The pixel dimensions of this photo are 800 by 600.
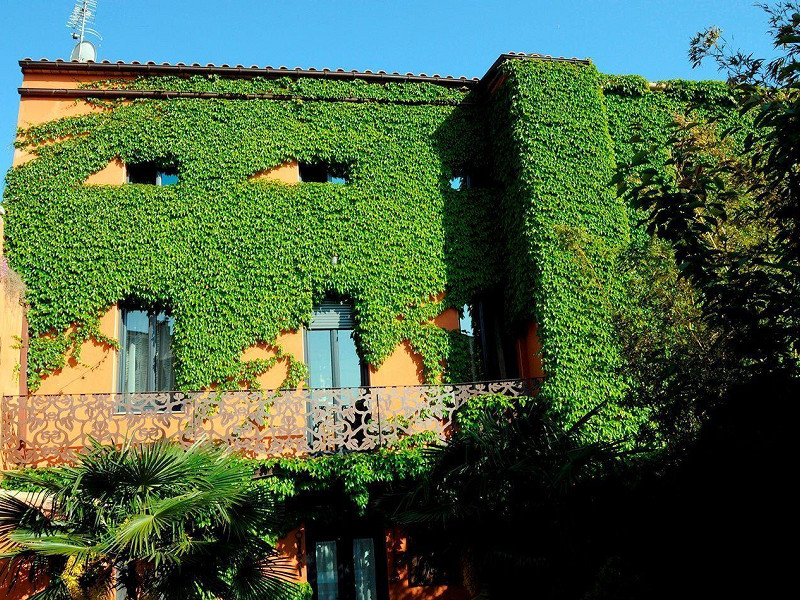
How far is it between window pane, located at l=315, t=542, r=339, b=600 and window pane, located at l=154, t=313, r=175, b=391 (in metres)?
3.71

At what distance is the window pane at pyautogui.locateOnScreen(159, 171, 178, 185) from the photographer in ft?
44.5

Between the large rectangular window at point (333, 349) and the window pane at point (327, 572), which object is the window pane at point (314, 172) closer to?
the large rectangular window at point (333, 349)

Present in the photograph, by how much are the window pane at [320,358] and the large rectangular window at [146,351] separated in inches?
92.8

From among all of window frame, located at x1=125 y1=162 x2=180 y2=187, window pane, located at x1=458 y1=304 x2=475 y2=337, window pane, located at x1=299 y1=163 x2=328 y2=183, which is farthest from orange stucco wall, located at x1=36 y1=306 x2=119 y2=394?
window pane, located at x1=458 y1=304 x2=475 y2=337

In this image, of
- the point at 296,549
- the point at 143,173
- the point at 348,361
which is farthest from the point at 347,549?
Result: the point at 143,173

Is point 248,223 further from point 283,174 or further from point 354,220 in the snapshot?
point 354,220

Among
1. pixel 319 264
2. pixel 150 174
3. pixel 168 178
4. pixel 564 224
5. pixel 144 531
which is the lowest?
pixel 144 531

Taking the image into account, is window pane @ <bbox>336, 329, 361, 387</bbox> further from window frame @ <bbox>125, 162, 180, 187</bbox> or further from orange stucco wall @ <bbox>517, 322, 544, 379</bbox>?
window frame @ <bbox>125, 162, 180, 187</bbox>

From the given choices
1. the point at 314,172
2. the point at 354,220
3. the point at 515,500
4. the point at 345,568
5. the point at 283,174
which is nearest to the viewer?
the point at 515,500

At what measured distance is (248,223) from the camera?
42.9 ft

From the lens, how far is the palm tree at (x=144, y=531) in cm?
730

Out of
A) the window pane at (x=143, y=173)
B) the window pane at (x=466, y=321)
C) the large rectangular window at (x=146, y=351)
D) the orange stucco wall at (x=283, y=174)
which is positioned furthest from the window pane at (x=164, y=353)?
the window pane at (x=466, y=321)

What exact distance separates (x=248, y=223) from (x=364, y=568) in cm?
633

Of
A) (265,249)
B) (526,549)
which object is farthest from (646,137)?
(526,549)
